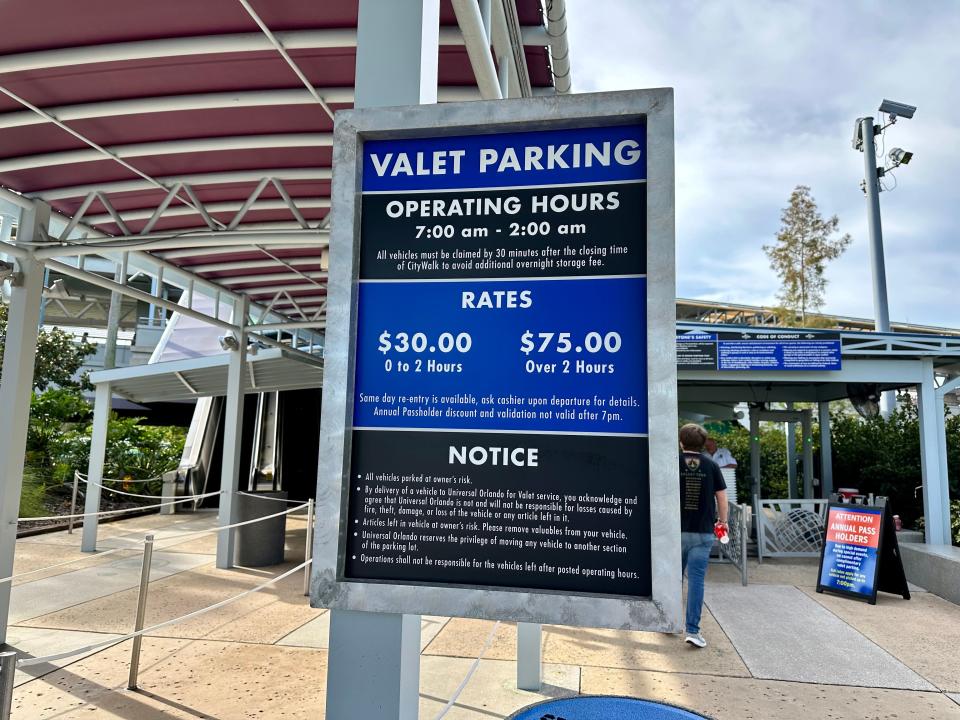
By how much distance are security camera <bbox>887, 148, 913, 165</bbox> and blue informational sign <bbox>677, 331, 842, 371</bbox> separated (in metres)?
17.0

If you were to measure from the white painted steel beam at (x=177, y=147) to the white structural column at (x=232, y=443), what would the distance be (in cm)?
476

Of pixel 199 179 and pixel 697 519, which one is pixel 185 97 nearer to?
pixel 199 179

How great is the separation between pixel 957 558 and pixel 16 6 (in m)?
10.8

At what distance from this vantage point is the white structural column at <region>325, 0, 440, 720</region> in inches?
70.7

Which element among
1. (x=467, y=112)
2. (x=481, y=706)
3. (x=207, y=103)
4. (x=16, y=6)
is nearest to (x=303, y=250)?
(x=207, y=103)

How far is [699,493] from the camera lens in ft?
20.0

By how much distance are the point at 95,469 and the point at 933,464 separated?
13841mm

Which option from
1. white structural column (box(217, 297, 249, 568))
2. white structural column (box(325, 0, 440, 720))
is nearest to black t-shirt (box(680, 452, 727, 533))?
white structural column (box(325, 0, 440, 720))

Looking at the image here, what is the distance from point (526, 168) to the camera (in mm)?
1866

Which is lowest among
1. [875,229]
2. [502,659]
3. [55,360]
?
[502,659]

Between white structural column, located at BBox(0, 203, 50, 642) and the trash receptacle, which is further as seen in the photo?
the trash receptacle

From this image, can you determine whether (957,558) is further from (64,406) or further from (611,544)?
(64,406)

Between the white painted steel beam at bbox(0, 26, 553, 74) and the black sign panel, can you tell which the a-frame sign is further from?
the black sign panel

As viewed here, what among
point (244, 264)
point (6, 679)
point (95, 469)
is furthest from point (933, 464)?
point (95, 469)
